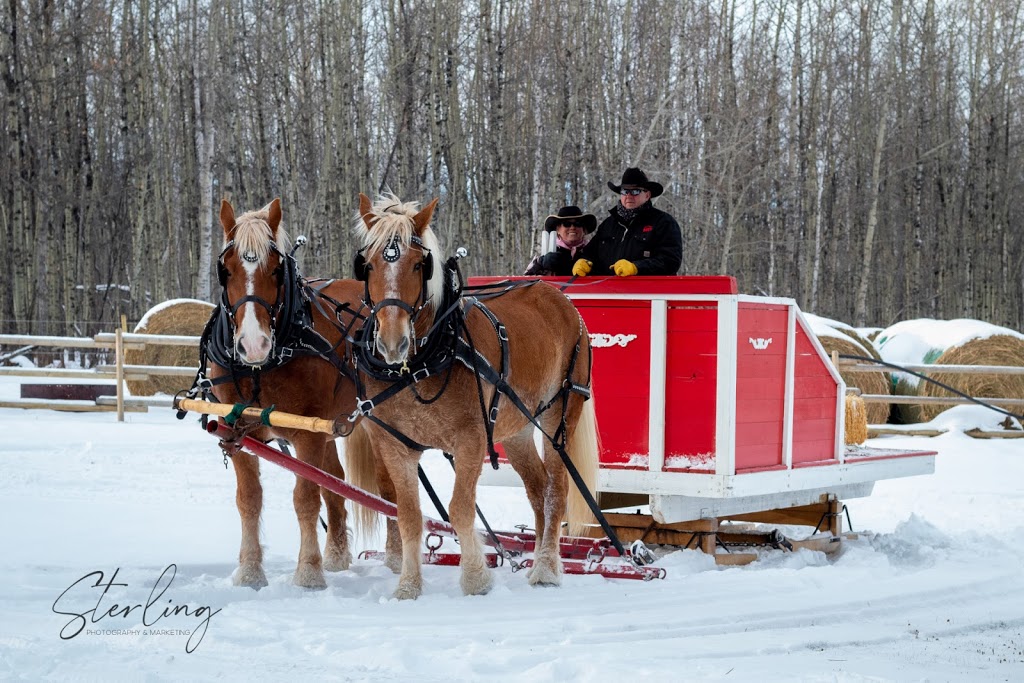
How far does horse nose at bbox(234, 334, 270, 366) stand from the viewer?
Answer: 198 inches

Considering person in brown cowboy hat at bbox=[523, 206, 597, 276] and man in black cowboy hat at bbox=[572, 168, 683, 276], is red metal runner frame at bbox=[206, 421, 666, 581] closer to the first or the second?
man in black cowboy hat at bbox=[572, 168, 683, 276]

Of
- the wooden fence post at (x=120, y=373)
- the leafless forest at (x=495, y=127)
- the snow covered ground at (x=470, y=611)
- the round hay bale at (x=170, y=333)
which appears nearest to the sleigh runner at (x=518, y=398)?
the snow covered ground at (x=470, y=611)

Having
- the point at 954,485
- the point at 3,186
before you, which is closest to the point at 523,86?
the point at 3,186

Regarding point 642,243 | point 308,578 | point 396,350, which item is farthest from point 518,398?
point 642,243

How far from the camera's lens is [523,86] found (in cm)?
2406

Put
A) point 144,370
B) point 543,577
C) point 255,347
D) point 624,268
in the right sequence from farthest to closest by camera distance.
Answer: point 144,370
point 624,268
point 543,577
point 255,347

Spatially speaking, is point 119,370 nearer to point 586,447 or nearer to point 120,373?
point 120,373

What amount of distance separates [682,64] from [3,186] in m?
14.0

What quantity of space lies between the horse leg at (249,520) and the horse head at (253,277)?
0.66 meters

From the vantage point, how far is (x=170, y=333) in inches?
593

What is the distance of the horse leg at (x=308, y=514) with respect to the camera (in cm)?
550

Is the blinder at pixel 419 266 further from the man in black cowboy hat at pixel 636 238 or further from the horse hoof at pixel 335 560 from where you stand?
the man in black cowboy hat at pixel 636 238

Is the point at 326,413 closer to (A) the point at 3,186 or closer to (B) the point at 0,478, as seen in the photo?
(B) the point at 0,478

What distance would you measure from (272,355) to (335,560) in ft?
4.46
